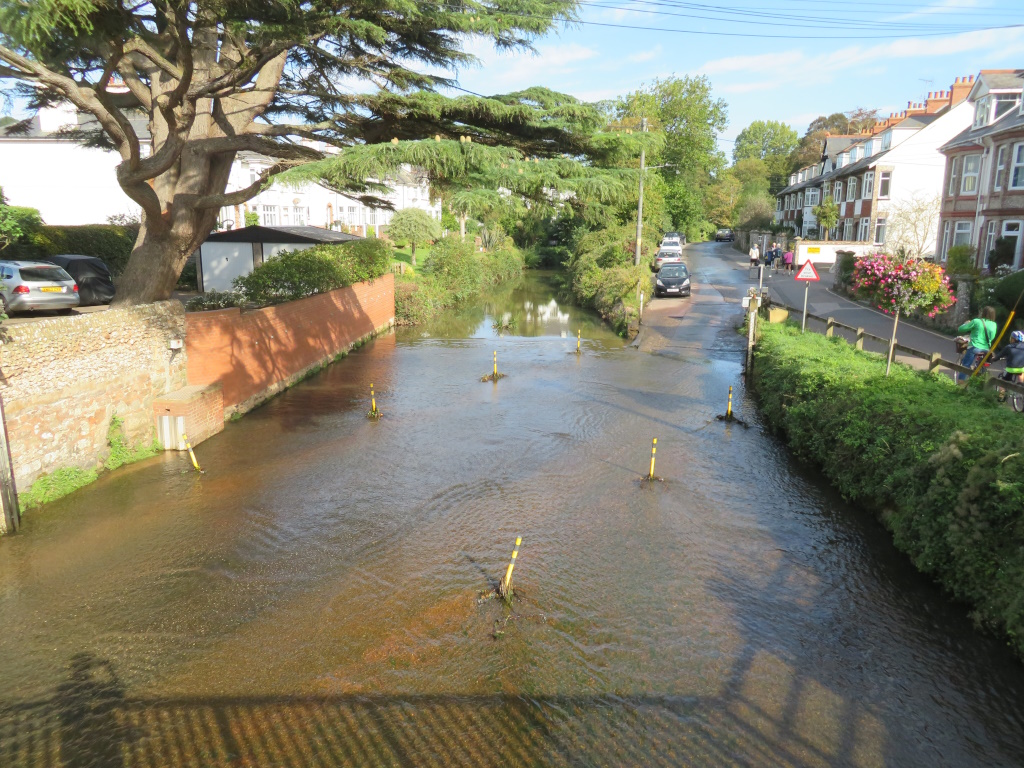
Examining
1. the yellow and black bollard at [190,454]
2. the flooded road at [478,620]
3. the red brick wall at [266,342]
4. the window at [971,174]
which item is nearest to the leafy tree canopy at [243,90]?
the red brick wall at [266,342]

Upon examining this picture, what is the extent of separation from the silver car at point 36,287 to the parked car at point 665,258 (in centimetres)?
2918

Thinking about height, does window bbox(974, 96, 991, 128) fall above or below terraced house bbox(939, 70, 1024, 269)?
above

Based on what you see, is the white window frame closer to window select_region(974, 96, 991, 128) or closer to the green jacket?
window select_region(974, 96, 991, 128)

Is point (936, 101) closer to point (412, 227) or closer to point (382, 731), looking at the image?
point (412, 227)

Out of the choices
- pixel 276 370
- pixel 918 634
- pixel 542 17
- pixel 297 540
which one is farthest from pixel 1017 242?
pixel 297 540

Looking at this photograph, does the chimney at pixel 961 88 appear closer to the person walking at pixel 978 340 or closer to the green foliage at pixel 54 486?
the person walking at pixel 978 340

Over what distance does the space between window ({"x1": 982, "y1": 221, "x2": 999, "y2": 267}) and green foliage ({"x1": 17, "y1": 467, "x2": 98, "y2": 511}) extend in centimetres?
3202

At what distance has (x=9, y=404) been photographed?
9516mm

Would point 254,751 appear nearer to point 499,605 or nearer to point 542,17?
point 499,605

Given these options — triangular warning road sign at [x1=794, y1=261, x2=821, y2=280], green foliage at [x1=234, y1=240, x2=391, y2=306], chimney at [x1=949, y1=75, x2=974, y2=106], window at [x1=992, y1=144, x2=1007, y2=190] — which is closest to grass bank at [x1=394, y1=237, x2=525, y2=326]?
green foliage at [x1=234, y1=240, x2=391, y2=306]

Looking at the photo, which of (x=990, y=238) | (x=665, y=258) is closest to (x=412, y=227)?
(x=665, y=258)

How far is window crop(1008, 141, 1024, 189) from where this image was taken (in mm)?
26578

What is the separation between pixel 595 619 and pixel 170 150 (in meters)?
10.4

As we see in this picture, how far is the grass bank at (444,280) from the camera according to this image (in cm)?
3086
